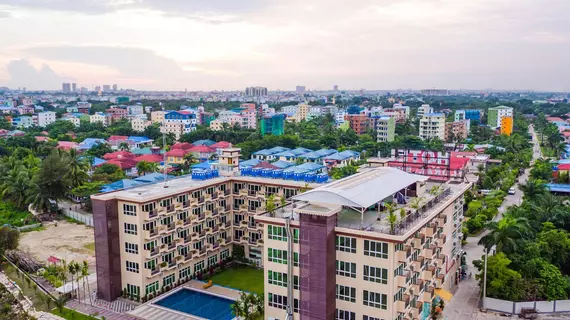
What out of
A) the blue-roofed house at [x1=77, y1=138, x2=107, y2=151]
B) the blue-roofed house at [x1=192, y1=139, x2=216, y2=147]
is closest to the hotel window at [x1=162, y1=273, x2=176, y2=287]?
the blue-roofed house at [x1=192, y1=139, x2=216, y2=147]

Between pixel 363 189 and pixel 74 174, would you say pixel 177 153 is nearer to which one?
pixel 74 174

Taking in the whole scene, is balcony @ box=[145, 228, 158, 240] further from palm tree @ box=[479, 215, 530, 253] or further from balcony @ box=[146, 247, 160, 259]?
palm tree @ box=[479, 215, 530, 253]

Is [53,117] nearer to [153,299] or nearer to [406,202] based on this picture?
[153,299]

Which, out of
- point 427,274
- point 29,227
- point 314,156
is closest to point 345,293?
point 427,274

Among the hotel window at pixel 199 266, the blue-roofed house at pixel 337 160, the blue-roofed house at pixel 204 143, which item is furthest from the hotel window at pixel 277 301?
the blue-roofed house at pixel 204 143

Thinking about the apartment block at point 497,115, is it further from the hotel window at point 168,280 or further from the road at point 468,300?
the hotel window at point 168,280

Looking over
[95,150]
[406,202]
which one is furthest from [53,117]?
[406,202]
